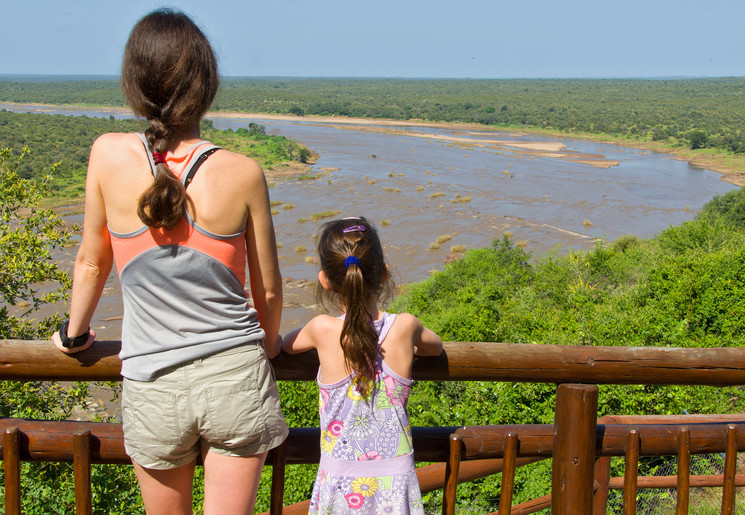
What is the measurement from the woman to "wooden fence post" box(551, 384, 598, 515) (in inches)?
37.9

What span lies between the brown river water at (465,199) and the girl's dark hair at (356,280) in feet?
49.1

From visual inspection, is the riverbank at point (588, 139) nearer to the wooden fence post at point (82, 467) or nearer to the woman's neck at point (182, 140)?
the wooden fence post at point (82, 467)

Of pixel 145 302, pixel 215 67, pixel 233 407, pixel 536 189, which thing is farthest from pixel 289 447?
pixel 536 189

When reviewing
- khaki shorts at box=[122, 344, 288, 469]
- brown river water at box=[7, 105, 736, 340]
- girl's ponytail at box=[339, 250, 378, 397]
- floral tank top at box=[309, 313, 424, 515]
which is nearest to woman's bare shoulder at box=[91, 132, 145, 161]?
khaki shorts at box=[122, 344, 288, 469]

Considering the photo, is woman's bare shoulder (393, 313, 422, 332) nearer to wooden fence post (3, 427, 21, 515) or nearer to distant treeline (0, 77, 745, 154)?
wooden fence post (3, 427, 21, 515)

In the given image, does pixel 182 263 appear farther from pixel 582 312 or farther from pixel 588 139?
pixel 588 139

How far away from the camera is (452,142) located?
63938 millimetres

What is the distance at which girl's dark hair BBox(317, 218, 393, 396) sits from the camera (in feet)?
6.25

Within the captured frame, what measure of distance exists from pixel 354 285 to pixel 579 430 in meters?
0.88

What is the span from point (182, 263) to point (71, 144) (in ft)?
162

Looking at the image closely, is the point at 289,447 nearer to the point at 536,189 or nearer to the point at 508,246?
the point at 508,246

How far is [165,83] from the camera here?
1581 mm

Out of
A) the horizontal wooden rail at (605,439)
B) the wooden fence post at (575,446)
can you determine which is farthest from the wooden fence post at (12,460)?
the wooden fence post at (575,446)

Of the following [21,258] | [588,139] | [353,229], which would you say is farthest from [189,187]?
[588,139]
